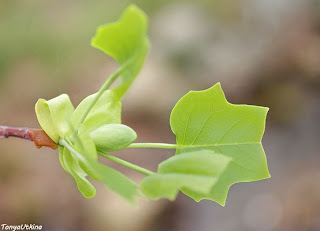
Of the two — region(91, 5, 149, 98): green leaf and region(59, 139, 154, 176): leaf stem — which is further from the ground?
region(91, 5, 149, 98): green leaf

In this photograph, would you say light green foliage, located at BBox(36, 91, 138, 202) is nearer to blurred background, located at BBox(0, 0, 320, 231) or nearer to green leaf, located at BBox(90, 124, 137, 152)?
green leaf, located at BBox(90, 124, 137, 152)

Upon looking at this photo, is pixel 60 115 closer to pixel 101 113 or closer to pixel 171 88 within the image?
pixel 101 113

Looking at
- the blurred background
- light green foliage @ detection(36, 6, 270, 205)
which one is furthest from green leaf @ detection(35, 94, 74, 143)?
the blurred background

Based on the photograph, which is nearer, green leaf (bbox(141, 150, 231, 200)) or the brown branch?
green leaf (bbox(141, 150, 231, 200))

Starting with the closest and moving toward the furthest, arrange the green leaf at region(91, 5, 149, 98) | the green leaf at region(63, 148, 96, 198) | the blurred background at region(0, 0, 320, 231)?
the green leaf at region(91, 5, 149, 98) < the green leaf at region(63, 148, 96, 198) < the blurred background at region(0, 0, 320, 231)

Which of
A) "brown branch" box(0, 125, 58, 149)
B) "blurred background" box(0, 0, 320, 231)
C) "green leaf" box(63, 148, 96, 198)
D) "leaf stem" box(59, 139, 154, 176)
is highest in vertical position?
"leaf stem" box(59, 139, 154, 176)

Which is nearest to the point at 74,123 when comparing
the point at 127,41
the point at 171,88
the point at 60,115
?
the point at 60,115
